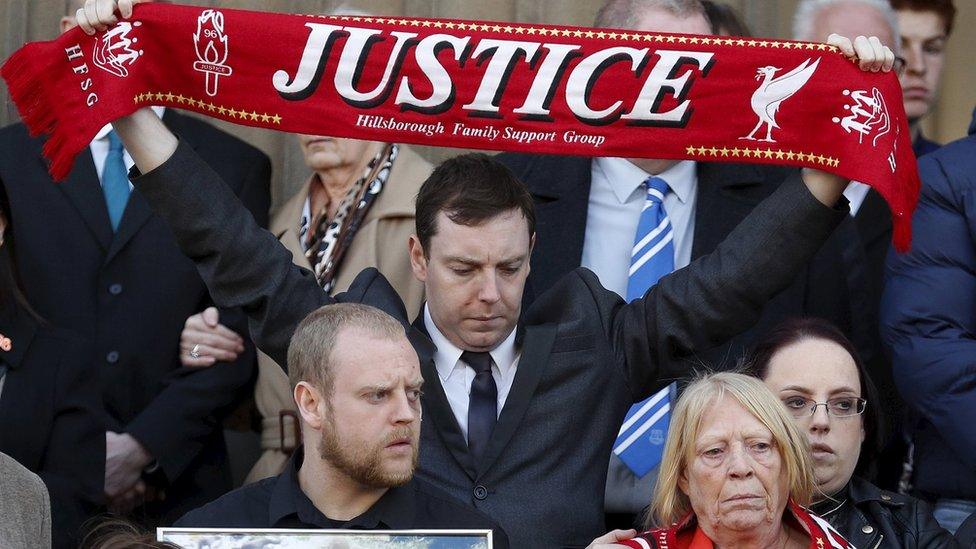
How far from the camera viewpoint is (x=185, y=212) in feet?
17.7

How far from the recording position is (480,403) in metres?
5.50

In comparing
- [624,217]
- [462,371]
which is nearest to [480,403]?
[462,371]

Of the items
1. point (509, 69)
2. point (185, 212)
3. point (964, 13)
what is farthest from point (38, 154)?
point (964, 13)

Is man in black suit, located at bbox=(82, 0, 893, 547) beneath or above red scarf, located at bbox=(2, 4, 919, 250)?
beneath

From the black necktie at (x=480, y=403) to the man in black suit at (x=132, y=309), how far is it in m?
1.27

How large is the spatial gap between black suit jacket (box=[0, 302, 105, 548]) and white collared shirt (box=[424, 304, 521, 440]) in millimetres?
1247

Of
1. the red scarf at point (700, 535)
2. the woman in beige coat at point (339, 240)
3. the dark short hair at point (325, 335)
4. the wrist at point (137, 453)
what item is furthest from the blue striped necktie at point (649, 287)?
the wrist at point (137, 453)

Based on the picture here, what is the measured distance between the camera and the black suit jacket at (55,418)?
19.4ft

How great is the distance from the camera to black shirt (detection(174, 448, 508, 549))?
16.0 ft

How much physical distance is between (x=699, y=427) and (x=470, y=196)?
1.03m

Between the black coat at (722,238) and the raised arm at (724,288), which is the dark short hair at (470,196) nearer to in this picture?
the raised arm at (724,288)

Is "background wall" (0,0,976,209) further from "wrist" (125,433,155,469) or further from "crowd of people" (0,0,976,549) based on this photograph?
"wrist" (125,433,155,469)

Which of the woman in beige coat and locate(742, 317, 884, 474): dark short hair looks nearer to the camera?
locate(742, 317, 884, 474): dark short hair

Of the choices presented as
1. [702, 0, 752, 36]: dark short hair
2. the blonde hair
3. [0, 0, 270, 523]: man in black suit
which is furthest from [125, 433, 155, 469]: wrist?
[702, 0, 752, 36]: dark short hair
